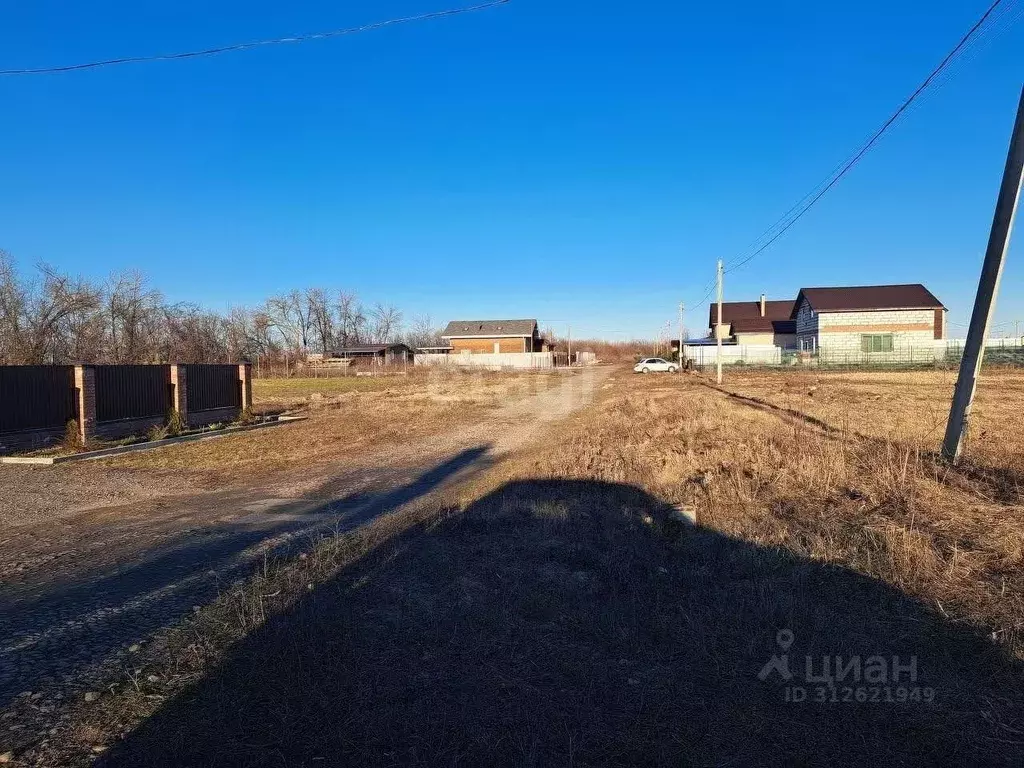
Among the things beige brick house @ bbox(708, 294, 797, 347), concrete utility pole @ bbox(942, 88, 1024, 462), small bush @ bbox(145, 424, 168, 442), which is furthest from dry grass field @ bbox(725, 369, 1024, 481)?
beige brick house @ bbox(708, 294, 797, 347)

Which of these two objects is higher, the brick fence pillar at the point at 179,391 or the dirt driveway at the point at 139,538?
the brick fence pillar at the point at 179,391

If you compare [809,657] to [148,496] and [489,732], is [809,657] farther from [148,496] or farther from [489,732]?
[148,496]

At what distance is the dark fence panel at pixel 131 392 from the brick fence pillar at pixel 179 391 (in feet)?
0.45

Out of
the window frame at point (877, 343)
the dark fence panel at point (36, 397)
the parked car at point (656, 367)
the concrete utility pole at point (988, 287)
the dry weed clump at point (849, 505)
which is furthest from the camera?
the parked car at point (656, 367)

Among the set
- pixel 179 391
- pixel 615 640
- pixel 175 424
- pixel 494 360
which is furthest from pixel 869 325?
pixel 615 640

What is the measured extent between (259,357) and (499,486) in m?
78.7

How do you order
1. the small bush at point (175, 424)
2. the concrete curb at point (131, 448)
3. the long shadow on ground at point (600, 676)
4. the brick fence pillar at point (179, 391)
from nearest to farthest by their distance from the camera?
the long shadow on ground at point (600, 676), the concrete curb at point (131, 448), the small bush at point (175, 424), the brick fence pillar at point (179, 391)

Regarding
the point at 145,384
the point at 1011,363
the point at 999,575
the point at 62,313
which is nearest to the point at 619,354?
the point at 1011,363

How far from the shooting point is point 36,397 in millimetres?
14625

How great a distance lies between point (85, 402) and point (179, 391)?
3530mm

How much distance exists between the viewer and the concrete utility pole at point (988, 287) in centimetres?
812

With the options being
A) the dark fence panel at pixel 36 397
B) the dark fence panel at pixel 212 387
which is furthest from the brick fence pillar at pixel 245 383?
the dark fence panel at pixel 36 397

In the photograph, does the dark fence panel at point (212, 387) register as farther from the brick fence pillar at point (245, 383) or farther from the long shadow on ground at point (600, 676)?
the long shadow on ground at point (600, 676)

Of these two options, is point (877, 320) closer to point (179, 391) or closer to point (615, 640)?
point (179, 391)
